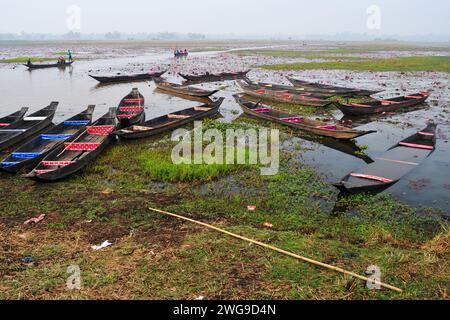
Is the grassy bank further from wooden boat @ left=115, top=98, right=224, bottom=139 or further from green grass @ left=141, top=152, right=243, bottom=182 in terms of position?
wooden boat @ left=115, top=98, right=224, bottom=139

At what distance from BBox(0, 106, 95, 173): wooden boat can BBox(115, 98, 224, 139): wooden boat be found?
6.24 ft

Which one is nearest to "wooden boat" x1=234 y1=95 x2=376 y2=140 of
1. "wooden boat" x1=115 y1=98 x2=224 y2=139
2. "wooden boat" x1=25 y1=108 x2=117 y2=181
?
"wooden boat" x1=115 y1=98 x2=224 y2=139

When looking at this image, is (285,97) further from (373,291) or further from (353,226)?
(373,291)

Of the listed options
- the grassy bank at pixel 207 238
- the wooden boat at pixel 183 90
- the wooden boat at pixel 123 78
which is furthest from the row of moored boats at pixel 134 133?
the wooden boat at pixel 123 78

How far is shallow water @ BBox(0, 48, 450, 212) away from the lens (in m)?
10.5

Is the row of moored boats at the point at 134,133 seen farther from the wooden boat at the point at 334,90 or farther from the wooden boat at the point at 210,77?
the wooden boat at the point at 210,77

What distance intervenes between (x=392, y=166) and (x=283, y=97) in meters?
11.0

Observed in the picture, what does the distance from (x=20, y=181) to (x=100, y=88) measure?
19.8 meters

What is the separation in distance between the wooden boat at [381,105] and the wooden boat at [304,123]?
3.22 meters

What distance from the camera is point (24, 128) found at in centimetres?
1470

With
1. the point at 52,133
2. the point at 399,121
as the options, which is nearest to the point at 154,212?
the point at 52,133

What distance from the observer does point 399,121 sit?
57.2ft

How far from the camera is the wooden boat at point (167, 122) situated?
13.5 metres
